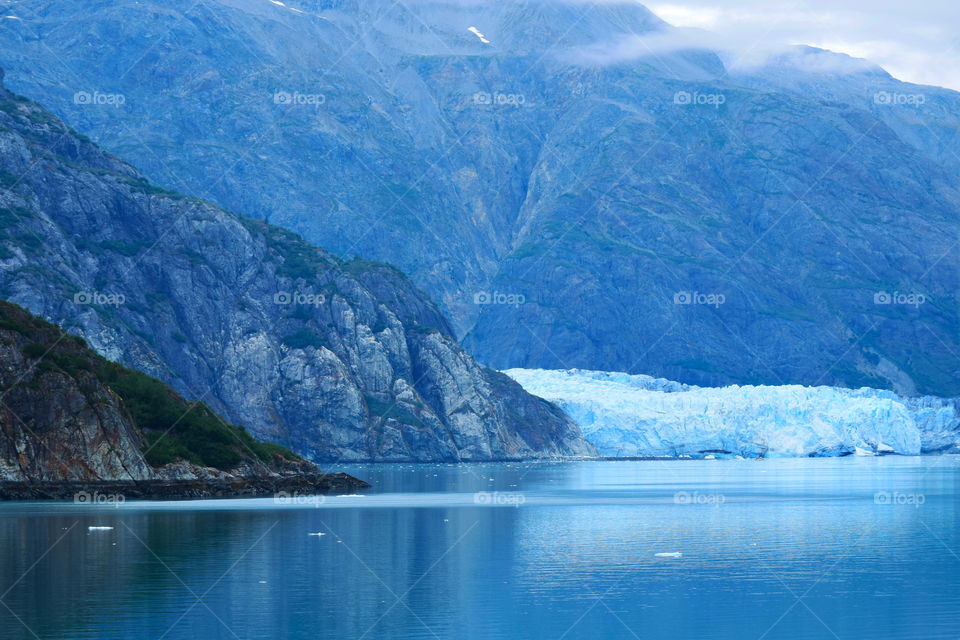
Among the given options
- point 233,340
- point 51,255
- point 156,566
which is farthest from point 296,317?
point 156,566

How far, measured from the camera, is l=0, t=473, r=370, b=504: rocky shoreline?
89.7 meters

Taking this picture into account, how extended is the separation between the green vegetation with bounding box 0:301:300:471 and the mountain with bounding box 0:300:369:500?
0.10 metres

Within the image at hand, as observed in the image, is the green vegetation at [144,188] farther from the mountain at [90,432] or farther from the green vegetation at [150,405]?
the mountain at [90,432]

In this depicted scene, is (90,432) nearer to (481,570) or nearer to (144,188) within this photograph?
(481,570)

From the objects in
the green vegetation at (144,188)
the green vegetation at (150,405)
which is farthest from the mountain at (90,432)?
the green vegetation at (144,188)

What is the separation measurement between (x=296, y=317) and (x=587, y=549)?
449 feet

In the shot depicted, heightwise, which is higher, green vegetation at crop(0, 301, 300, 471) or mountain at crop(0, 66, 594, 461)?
mountain at crop(0, 66, 594, 461)

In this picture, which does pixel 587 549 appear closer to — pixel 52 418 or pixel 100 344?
pixel 52 418

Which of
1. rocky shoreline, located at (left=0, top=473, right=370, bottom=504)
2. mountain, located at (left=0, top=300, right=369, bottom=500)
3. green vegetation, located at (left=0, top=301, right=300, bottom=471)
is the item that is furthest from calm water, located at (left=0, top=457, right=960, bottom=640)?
green vegetation, located at (left=0, top=301, right=300, bottom=471)

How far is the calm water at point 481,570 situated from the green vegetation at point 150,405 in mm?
14940

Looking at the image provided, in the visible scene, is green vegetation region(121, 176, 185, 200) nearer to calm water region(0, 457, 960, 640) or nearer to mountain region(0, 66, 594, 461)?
mountain region(0, 66, 594, 461)

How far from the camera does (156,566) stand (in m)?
50.9

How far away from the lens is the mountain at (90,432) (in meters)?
92.2

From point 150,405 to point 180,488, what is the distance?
42.9 feet
